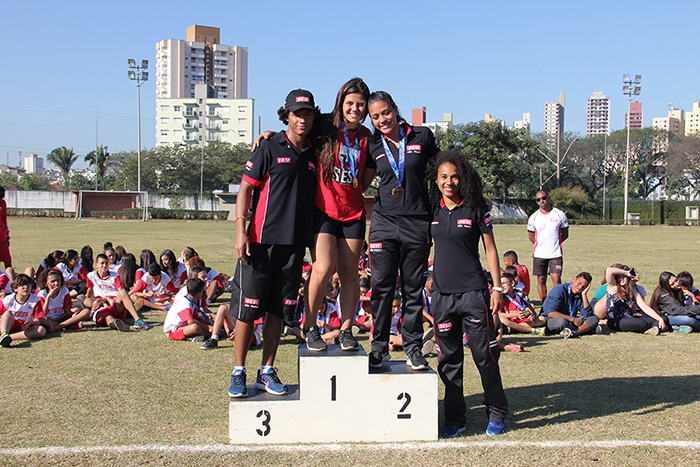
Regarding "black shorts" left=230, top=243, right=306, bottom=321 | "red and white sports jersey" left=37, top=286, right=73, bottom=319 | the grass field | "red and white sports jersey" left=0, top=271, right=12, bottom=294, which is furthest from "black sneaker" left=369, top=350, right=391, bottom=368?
"red and white sports jersey" left=0, top=271, right=12, bottom=294

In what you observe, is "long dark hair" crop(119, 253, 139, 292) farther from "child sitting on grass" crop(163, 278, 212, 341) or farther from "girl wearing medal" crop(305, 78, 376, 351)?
"girl wearing medal" crop(305, 78, 376, 351)

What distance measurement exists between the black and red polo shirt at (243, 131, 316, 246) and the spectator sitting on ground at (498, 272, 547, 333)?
5075 mm

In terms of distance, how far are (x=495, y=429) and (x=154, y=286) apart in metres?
7.94

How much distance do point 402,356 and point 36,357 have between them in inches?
164

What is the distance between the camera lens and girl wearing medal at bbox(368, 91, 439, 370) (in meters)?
5.39

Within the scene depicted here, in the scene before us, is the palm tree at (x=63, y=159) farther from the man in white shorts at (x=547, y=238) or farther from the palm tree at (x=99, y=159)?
the man in white shorts at (x=547, y=238)

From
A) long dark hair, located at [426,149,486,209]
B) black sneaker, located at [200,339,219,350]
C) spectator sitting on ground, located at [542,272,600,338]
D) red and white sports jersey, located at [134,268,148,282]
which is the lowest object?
black sneaker, located at [200,339,219,350]

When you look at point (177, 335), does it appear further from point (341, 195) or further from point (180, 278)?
point (341, 195)

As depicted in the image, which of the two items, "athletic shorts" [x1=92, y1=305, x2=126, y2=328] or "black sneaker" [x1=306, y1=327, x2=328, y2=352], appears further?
"athletic shorts" [x1=92, y1=305, x2=126, y2=328]

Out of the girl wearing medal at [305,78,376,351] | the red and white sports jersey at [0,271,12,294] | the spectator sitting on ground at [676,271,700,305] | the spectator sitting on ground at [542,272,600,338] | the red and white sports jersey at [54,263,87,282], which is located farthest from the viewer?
the red and white sports jersey at [54,263,87,282]

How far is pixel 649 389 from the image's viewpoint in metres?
6.52

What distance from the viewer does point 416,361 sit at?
5.26m

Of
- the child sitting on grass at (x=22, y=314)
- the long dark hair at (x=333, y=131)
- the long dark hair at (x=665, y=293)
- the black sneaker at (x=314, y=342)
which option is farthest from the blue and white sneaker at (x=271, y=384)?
the long dark hair at (x=665, y=293)

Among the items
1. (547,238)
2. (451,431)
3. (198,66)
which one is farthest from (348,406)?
(198,66)
